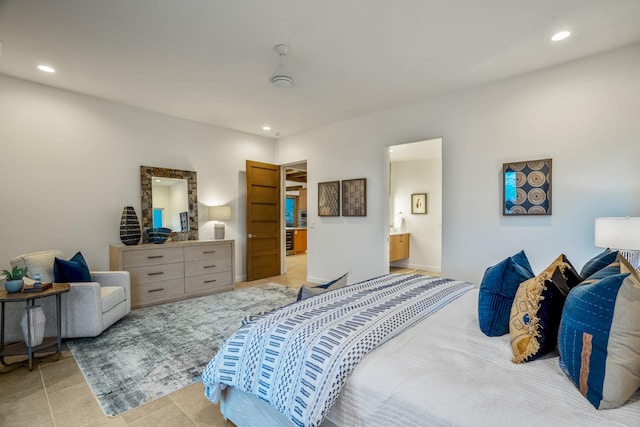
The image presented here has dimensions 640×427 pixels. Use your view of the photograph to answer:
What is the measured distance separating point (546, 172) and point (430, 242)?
12.2ft

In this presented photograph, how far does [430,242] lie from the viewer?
6766mm

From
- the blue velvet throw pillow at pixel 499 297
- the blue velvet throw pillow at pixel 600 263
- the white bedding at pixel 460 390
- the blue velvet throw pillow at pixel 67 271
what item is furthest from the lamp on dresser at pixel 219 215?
Result: the blue velvet throw pillow at pixel 600 263

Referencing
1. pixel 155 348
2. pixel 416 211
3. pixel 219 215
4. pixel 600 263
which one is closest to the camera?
pixel 600 263

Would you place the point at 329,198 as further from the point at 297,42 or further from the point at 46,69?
the point at 46,69

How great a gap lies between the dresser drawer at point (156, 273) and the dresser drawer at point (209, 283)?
195 mm

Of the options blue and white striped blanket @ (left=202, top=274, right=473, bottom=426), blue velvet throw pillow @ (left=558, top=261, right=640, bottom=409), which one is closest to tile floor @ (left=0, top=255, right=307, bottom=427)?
blue and white striped blanket @ (left=202, top=274, right=473, bottom=426)

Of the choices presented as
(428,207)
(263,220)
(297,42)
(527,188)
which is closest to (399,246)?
(428,207)

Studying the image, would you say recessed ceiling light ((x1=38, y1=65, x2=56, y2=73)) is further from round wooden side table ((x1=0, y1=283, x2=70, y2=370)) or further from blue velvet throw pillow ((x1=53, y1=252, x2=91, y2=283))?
round wooden side table ((x1=0, y1=283, x2=70, y2=370))

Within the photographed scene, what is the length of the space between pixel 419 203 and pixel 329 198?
2735 mm

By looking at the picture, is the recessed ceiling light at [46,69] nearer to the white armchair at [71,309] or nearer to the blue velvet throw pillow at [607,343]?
the white armchair at [71,309]

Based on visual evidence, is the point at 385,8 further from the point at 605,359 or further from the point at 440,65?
the point at 605,359

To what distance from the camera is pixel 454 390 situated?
103 cm

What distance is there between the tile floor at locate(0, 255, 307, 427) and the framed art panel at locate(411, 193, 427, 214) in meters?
5.91

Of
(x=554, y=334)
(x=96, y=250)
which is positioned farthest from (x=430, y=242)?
(x=96, y=250)
